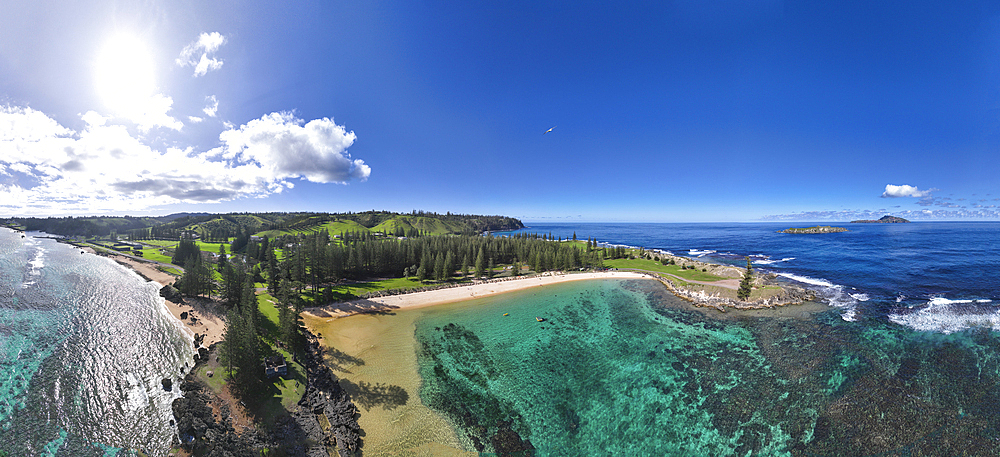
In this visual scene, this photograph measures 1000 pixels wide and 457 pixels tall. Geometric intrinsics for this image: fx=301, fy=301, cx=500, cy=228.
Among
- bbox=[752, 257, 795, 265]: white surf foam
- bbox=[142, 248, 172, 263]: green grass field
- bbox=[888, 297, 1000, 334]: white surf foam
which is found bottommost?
bbox=[888, 297, 1000, 334]: white surf foam

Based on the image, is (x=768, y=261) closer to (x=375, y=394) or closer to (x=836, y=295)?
(x=836, y=295)

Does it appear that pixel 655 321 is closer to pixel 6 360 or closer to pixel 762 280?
A: pixel 762 280

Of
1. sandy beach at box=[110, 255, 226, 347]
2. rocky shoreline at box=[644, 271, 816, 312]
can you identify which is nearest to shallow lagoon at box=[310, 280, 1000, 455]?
rocky shoreline at box=[644, 271, 816, 312]

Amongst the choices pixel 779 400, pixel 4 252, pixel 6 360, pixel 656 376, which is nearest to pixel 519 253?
pixel 656 376

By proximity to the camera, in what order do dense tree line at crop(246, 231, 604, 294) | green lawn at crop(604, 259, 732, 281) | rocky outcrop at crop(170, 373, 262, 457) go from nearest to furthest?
rocky outcrop at crop(170, 373, 262, 457) → dense tree line at crop(246, 231, 604, 294) → green lawn at crop(604, 259, 732, 281)

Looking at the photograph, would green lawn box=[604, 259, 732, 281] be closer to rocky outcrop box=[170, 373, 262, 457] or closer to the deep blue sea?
the deep blue sea

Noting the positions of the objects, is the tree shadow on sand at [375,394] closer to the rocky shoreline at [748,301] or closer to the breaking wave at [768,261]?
the rocky shoreline at [748,301]

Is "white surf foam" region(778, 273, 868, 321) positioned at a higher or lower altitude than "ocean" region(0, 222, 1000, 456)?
higher
